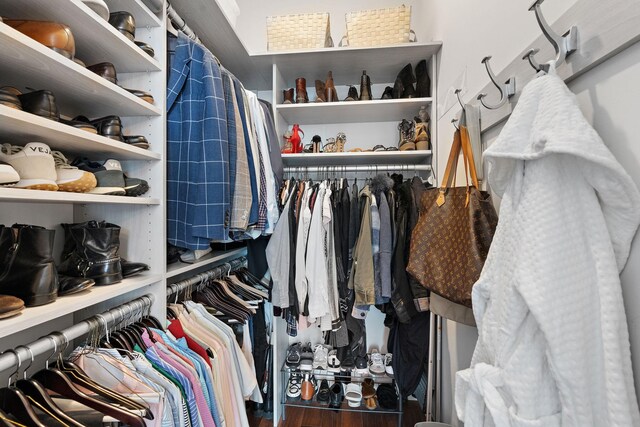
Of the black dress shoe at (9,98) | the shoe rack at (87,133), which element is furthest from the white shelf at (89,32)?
the black dress shoe at (9,98)

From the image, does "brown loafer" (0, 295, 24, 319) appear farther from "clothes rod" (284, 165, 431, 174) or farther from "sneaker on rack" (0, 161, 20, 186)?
"clothes rod" (284, 165, 431, 174)

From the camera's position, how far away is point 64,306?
1.94 feet

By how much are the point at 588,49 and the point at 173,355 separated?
46.2 inches

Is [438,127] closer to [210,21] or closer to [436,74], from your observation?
[436,74]

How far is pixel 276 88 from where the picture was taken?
170cm

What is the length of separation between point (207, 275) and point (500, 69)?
1.34m

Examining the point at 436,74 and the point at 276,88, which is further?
the point at 276,88

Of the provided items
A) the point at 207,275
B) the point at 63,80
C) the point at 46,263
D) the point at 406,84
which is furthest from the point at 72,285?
the point at 406,84

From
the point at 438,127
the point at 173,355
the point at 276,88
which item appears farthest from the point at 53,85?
the point at 438,127

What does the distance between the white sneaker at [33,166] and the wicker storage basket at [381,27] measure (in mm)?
1529

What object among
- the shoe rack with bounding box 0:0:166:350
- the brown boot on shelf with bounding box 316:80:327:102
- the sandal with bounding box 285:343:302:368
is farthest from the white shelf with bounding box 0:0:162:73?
the sandal with bounding box 285:343:302:368

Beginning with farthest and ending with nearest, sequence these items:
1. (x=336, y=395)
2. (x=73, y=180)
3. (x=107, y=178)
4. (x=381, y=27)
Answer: (x=336, y=395), (x=381, y=27), (x=107, y=178), (x=73, y=180)

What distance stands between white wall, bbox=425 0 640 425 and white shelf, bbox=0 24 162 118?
3.33 ft

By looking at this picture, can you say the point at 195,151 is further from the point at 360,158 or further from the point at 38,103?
the point at 360,158
